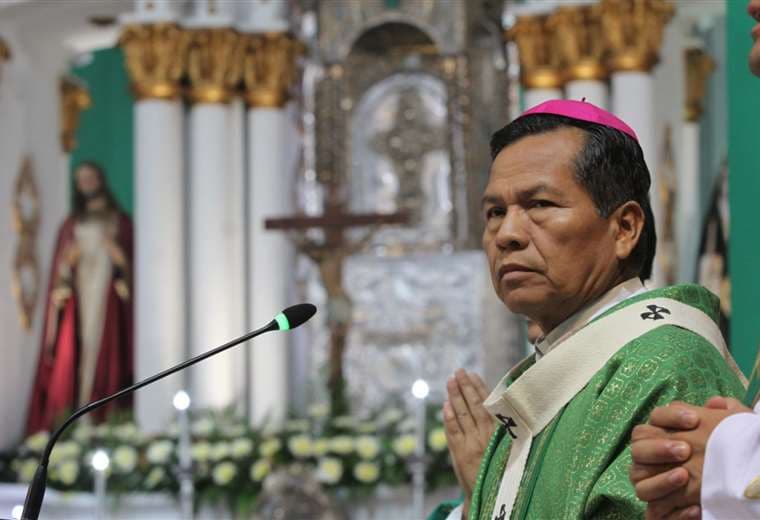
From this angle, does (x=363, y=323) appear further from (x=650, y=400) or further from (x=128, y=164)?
(x=650, y=400)

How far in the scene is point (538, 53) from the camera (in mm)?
7621

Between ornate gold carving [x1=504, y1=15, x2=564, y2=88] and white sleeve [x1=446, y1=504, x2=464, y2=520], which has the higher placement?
ornate gold carving [x1=504, y1=15, x2=564, y2=88]

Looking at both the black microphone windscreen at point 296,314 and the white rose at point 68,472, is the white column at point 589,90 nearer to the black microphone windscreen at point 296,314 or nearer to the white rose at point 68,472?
the white rose at point 68,472

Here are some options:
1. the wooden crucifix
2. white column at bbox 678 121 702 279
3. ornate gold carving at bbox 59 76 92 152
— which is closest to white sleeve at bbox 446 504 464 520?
the wooden crucifix

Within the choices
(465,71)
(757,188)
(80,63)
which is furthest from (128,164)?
(757,188)

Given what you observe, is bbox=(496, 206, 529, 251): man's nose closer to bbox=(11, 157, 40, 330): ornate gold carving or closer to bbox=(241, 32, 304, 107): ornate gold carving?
bbox=(241, 32, 304, 107): ornate gold carving

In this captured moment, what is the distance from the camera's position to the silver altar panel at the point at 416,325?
8.84 m

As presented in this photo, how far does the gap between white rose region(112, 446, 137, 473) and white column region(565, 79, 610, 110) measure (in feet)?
10.3

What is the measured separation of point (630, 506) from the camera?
73.9 inches

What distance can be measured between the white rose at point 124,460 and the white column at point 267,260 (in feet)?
3.47

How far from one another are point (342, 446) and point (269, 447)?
16.8 inches

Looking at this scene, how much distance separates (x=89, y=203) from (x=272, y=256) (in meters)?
1.59

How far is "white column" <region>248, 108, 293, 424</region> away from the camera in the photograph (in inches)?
324

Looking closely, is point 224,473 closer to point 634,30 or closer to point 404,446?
point 404,446
